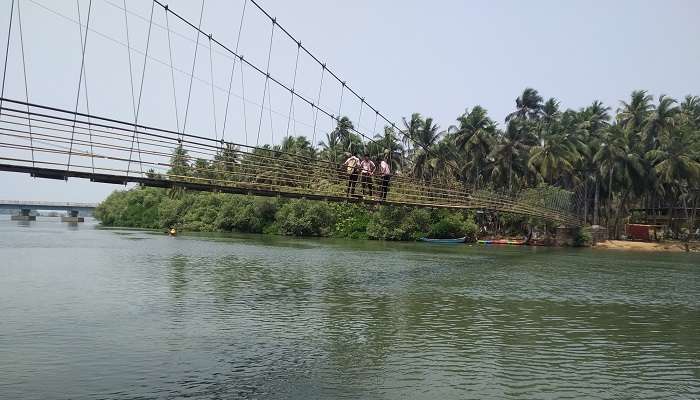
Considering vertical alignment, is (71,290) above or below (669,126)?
below

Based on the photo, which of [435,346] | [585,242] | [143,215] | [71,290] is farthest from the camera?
[143,215]

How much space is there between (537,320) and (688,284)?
11.4 metres

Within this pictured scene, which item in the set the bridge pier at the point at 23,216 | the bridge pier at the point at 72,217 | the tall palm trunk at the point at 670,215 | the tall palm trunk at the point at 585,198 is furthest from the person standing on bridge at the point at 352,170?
the bridge pier at the point at 23,216

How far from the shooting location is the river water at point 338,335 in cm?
791

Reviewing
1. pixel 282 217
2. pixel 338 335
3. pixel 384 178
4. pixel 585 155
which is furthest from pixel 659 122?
pixel 338 335

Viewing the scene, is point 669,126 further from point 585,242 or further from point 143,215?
point 143,215

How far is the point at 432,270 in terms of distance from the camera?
77.3 feet

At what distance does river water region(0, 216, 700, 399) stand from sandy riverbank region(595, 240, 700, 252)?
24.6 meters

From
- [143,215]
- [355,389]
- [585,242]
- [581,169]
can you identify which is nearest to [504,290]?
[355,389]

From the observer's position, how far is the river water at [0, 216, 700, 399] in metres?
7.91

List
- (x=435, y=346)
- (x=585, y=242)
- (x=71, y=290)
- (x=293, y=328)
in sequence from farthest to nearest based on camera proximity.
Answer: (x=585, y=242), (x=71, y=290), (x=293, y=328), (x=435, y=346)

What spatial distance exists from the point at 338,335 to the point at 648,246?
131 feet

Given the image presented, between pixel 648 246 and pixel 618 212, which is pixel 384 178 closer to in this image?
pixel 648 246

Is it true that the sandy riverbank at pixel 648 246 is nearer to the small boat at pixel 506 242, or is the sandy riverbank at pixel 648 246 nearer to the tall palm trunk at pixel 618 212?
the tall palm trunk at pixel 618 212
